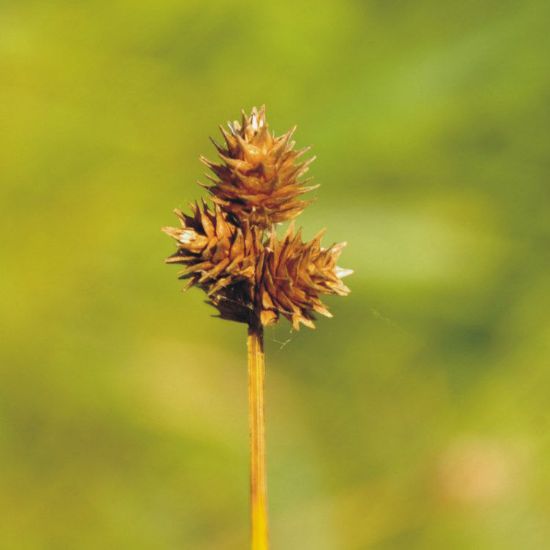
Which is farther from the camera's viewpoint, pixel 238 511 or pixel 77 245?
pixel 77 245

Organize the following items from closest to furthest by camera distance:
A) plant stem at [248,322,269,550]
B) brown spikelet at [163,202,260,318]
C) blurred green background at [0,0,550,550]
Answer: plant stem at [248,322,269,550] < brown spikelet at [163,202,260,318] < blurred green background at [0,0,550,550]

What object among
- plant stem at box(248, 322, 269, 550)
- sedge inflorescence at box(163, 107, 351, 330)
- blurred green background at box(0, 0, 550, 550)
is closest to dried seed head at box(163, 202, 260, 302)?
sedge inflorescence at box(163, 107, 351, 330)

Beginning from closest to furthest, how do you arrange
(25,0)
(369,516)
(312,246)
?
(312,246), (369,516), (25,0)

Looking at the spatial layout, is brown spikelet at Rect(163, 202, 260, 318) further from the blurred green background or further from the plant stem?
the blurred green background

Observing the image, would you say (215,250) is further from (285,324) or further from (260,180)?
(285,324)

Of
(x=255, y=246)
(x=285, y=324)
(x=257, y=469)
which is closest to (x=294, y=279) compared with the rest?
(x=255, y=246)

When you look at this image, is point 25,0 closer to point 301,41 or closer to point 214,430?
point 301,41

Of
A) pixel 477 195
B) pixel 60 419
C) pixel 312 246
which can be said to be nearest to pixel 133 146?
pixel 60 419

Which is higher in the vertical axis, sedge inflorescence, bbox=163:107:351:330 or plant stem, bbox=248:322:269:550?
sedge inflorescence, bbox=163:107:351:330

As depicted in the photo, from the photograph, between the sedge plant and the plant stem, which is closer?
the plant stem
